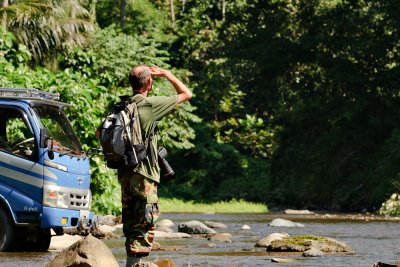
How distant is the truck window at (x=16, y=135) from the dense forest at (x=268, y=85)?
56.4ft

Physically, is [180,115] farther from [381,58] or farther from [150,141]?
[150,141]

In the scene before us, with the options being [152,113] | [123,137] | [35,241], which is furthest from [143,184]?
[35,241]

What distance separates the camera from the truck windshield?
15.0 m

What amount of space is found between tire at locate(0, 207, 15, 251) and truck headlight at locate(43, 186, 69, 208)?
0.56 meters

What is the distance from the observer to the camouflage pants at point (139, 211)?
927 cm

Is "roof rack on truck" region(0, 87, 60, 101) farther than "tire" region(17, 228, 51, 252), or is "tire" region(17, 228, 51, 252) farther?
"tire" region(17, 228, 51, 252)

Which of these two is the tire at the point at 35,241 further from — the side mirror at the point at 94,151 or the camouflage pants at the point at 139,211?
the camouflage pants at the point at 139,211

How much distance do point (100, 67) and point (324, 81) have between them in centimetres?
1562

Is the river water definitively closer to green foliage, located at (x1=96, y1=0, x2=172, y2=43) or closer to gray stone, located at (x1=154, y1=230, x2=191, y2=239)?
gray stone, located at (x1=154, y1=230, x2=191, y2=239)

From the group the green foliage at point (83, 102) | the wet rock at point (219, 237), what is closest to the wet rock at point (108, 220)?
the green foliage at point (83, 102)

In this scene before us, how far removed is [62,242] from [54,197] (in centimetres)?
245

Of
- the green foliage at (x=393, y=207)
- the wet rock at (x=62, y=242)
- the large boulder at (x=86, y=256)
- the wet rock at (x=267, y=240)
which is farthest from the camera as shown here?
the green foliage at (x=393, y=207)

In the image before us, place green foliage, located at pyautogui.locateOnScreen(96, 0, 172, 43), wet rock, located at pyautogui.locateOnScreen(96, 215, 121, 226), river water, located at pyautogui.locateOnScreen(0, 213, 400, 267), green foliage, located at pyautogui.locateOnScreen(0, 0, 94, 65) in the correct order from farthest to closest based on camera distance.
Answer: green foliage, located at pyautogui.locateOnScreen(96, 0, 172, 43) → green foliage, located at pyautogui.locateOnScreen(0, 0, 94, 65) → wet rock, located at pyautogui.locateOnScreen(96, 215, 121, 226) → river water, located at pyautogui.locateOnScreen(0, 213, 400, 267)

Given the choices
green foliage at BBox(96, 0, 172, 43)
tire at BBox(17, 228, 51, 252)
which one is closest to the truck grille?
tire at BBox(17, 228, 51, 252)
